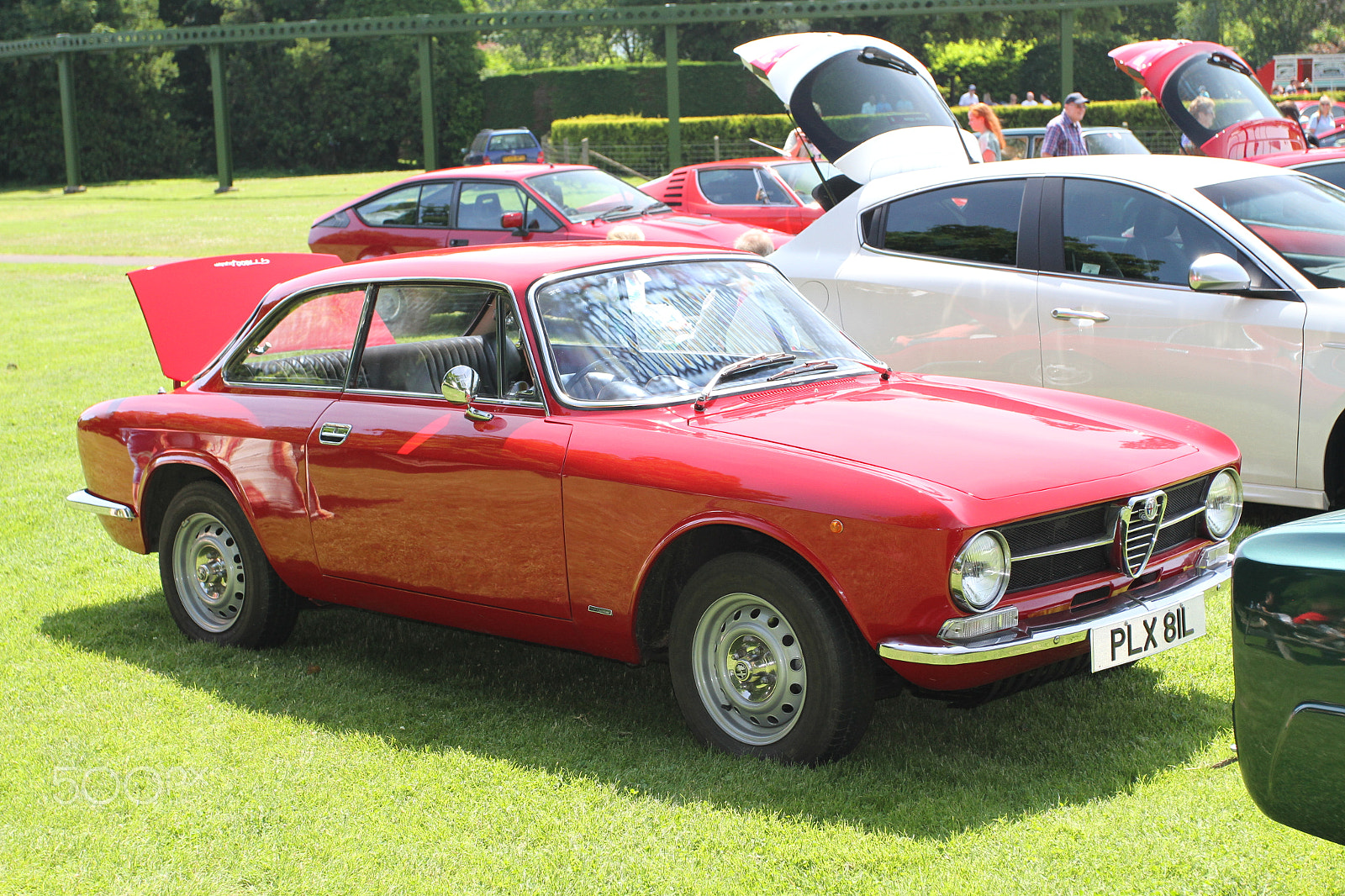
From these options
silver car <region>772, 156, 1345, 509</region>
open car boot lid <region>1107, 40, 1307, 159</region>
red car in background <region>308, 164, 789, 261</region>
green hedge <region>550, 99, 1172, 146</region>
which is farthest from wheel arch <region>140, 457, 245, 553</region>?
green hedge <region>550, 99, 1172, 146</region>

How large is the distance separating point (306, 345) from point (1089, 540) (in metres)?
3.24

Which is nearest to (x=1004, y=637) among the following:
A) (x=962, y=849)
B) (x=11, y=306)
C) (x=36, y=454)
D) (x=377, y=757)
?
(x=962, y=849)

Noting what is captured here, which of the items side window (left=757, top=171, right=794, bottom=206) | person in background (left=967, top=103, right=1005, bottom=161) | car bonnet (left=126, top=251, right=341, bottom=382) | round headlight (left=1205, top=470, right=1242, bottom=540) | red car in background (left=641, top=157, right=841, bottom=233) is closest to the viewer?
round headlight (left=1205, top=470, right=1242, bottom=540)

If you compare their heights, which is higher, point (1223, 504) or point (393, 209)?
point (393, 209)

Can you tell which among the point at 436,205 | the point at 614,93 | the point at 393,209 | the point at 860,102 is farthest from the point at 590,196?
the point at 614,93

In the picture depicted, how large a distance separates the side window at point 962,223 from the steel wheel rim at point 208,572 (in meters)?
3.79

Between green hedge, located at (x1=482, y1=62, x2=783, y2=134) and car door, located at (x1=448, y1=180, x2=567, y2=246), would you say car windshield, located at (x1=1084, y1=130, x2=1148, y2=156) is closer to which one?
car door, located at (x1=448, y1=180, x2=567, y2=246)

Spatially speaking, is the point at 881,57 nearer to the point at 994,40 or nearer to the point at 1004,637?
the point at 1004,637

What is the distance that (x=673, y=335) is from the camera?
4.71 m

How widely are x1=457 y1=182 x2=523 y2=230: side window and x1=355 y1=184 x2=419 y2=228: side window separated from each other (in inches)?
27.2

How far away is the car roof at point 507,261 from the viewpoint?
482 cm

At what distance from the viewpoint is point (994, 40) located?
57969 millimetres

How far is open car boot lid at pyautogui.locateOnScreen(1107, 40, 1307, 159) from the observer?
11.2 metres

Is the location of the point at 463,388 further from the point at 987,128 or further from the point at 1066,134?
the point at 987,128
